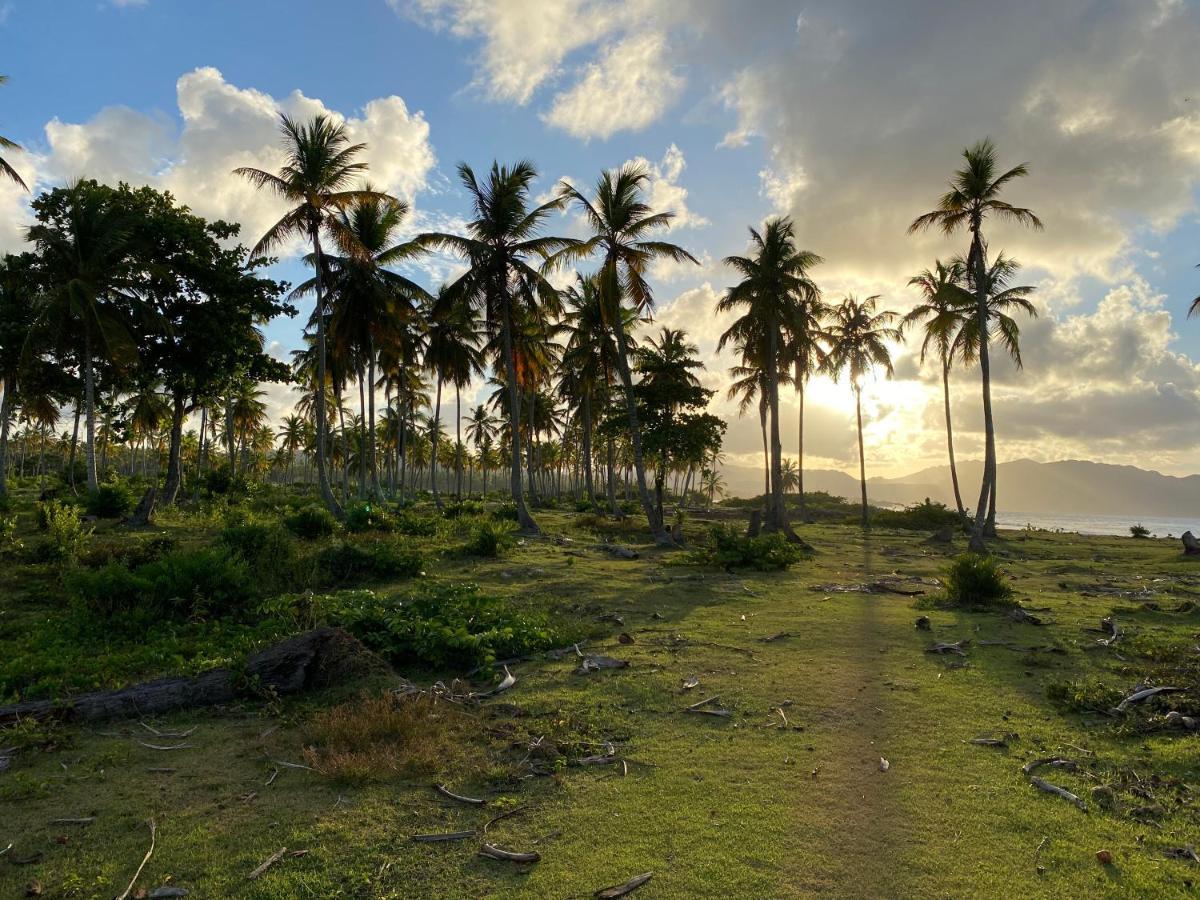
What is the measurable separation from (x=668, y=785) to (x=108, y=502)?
74.0 ft

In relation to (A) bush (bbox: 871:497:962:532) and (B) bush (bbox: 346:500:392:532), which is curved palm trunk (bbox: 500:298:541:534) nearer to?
(B) bush (bbox: 346:500:392:532)

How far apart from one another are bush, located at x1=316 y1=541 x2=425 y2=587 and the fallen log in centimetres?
569

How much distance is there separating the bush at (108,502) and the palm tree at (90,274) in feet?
4.10

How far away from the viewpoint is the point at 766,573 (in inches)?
653

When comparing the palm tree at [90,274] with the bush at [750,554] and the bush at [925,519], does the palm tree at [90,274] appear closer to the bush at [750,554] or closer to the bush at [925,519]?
the bush at [750,554]

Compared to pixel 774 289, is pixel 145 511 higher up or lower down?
lower down

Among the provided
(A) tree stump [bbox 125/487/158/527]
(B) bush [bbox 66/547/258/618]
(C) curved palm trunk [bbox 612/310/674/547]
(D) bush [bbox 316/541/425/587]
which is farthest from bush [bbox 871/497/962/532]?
(A) tree stump [bbox 125/487/158/527]

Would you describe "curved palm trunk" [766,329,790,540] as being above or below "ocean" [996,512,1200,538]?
above

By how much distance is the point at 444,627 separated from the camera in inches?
333

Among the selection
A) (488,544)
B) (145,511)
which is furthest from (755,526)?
(145,511)

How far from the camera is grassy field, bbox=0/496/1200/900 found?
152 inches

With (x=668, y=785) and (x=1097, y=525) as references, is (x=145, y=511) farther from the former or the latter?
(x=1097, y=525)

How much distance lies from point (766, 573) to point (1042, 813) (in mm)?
12080

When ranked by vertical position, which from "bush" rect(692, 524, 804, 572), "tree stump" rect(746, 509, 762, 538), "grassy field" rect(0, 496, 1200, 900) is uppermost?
"tree stump" rect(746, 509, 762, 538)
